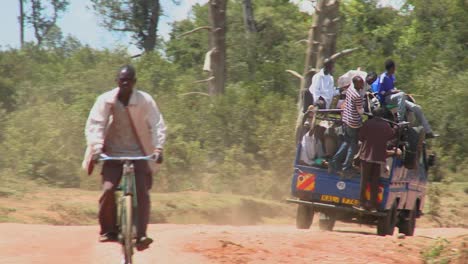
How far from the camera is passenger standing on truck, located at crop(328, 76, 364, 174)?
47.9 ft

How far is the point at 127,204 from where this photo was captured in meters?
8.95

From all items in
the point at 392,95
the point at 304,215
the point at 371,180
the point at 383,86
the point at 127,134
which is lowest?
the point at 304,215

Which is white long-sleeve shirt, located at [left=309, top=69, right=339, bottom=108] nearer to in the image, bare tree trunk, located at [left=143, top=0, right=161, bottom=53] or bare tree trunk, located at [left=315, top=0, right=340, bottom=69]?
bare tree trunk, located at [left=315, top=0, right=340, bottom=69]

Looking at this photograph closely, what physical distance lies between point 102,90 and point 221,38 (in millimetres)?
4033

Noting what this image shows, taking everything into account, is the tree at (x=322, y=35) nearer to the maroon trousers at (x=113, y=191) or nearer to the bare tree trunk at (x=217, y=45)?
the bare tree trunk at (x=217, y=45)

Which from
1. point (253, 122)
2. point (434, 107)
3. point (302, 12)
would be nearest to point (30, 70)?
point (253, 122)

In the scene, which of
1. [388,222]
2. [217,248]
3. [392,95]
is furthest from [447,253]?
[392,95]

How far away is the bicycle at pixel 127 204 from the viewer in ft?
29.1

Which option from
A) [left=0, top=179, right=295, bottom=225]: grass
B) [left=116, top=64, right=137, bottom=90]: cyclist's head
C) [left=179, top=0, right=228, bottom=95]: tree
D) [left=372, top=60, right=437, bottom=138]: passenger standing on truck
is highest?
[left=179, top=0, right=228, bottom=95]: tree

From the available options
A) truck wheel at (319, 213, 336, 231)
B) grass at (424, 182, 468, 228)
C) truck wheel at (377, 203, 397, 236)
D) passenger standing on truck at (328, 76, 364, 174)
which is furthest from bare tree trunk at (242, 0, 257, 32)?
passenger standing on truck at (328, 76, 364, 174)

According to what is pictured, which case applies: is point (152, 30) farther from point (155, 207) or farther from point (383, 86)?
point (383, 86)

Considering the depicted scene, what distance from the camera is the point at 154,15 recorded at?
46219 millimetres

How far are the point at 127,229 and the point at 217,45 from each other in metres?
18.8

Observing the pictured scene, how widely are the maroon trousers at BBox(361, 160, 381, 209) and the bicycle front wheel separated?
6317 mm
